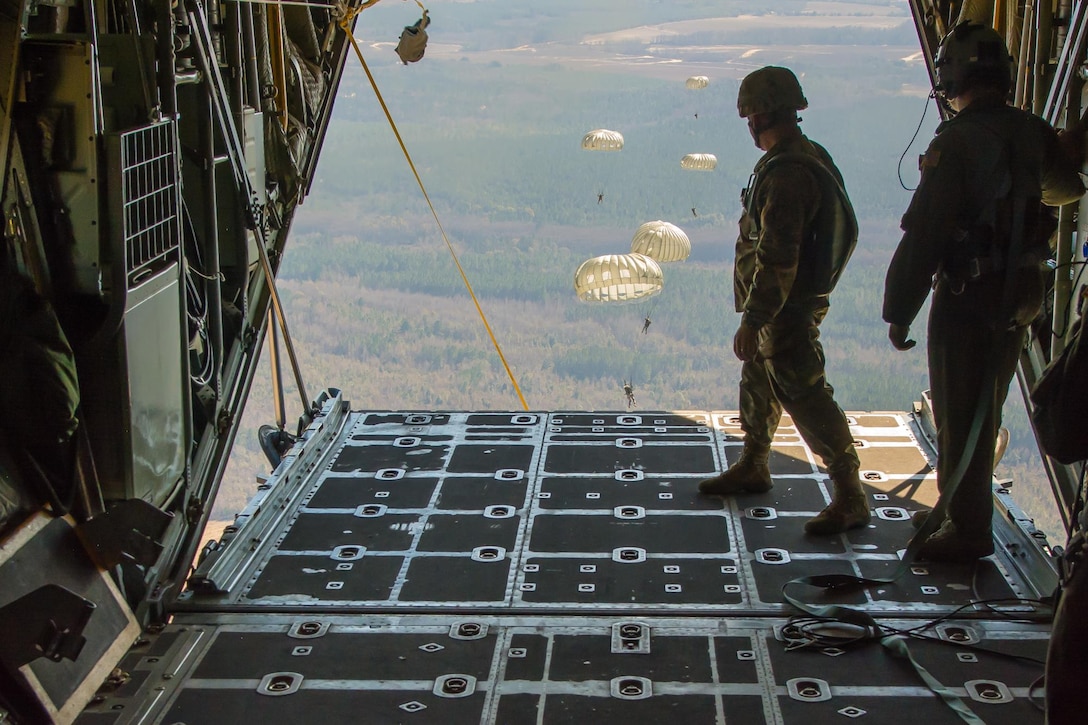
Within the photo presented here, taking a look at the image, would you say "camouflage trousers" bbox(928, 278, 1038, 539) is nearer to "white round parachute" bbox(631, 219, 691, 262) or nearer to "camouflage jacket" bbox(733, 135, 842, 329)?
"camouflage jacket" bbox(733, 135, 842, 329)

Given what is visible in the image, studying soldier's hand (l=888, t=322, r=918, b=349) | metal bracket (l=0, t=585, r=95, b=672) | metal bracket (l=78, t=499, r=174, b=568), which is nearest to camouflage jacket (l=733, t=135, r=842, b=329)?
soldier's hand (l=888, t=322, r=918, b=349)

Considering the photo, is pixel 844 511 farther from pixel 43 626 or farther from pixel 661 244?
pixel 661 244

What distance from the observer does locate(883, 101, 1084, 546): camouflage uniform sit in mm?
4562

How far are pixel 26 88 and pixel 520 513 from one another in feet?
10.3

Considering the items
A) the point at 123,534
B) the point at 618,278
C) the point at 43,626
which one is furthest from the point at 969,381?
the point at 618,278

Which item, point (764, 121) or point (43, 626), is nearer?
point (43, 626)

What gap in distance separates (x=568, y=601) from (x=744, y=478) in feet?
5.25

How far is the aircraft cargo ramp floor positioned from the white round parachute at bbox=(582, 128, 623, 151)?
21489 mm

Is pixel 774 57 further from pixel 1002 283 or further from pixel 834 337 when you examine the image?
pixel 1002 283

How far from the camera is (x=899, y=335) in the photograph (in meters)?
4.87

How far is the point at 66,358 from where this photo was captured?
164 inches

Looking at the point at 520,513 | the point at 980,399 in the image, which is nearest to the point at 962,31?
the point at 980,399

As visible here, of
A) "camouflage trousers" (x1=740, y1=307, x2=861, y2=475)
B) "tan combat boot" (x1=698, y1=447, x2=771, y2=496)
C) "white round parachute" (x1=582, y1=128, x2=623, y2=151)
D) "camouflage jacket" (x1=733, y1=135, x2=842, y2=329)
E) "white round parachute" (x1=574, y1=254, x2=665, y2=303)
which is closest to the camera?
"camouflage jacket" (x1=733, y1=135, x2=842, y2=329)

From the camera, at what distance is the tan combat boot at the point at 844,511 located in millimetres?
5520
